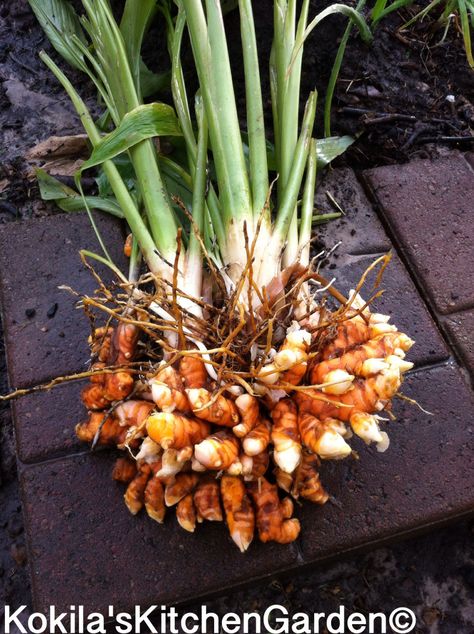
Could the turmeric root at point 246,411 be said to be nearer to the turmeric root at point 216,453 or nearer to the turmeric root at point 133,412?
the turmeric root at point 216,453

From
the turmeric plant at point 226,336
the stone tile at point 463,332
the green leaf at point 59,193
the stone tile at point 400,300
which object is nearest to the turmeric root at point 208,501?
the turmeric plant at point 226,336

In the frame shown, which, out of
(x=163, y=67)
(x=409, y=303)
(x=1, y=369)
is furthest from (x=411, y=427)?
(x=163, y=67)

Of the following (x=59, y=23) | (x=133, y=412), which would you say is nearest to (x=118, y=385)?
(x=133, y=412)

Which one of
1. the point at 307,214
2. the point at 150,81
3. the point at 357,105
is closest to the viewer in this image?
the point at 307,214

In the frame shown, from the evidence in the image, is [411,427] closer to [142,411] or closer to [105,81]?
[142,411]

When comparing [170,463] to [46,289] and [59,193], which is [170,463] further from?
[59,193]

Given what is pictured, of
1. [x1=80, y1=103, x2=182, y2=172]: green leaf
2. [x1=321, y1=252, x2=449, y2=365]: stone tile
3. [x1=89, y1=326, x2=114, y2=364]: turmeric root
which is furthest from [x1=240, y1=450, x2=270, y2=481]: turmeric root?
[x1=80, y1=103, x2=182, y2=172]: green leaf
